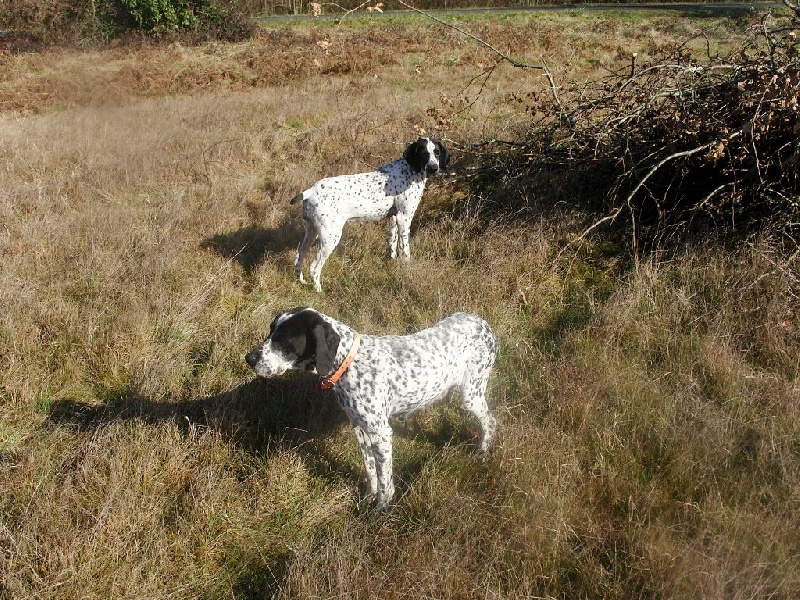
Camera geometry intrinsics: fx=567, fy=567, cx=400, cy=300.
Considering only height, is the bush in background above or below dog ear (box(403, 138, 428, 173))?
above

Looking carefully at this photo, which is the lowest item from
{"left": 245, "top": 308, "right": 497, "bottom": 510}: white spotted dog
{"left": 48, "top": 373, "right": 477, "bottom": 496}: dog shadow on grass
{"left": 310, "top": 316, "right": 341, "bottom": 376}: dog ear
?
{"left": 48, "top": 373, "right": 477, "bottom": 496}: dog shadow on grass

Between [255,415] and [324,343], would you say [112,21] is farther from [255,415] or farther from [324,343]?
[324,343]

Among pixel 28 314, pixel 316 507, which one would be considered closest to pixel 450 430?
pixel 316 507

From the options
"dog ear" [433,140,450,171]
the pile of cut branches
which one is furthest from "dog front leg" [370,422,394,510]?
"dog ear" [433,140,450,171]

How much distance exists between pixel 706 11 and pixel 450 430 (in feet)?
84.4

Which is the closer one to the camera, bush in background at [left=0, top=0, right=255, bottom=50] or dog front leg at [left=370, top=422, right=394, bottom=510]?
dog front leg at [left=370, top=422, right=394, bottom=510]

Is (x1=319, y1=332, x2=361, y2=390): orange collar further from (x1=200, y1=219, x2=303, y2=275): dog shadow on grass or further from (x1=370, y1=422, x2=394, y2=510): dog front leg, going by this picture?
(x1=200, y1=219, x2=303, y2=275): dog shadow on grass

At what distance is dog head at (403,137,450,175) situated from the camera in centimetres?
642

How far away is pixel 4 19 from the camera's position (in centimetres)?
2281

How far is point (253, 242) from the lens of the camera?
7.16 m

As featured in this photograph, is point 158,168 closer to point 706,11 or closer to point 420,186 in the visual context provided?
point 420,186

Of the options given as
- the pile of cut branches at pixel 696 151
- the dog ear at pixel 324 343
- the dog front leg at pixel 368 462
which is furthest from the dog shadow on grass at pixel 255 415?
the pile of cut branches at pixel 696 151

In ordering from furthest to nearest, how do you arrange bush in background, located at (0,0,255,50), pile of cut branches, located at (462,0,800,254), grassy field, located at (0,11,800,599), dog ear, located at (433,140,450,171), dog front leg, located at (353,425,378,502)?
bush in background, located at (0,0,255,50) < dog ear, located at (433,140,450,171) < pile of cut branches, located at (462,0,800,254) < dog front leg, located at (353,425,378,502) < grassy field, located at (0,11,800,599)

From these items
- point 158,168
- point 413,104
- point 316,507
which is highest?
point 413,104
